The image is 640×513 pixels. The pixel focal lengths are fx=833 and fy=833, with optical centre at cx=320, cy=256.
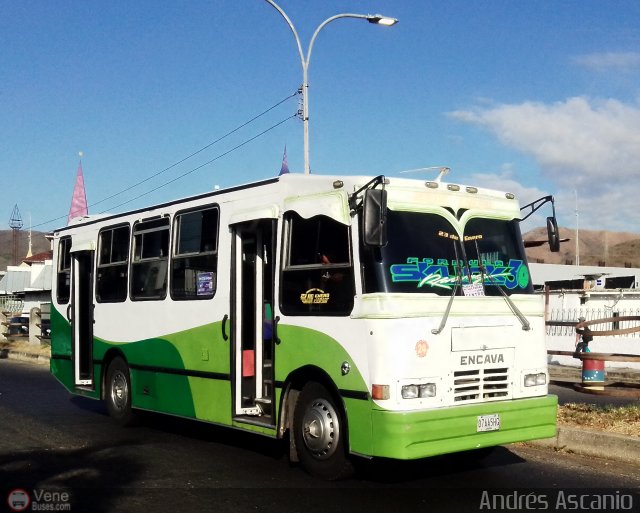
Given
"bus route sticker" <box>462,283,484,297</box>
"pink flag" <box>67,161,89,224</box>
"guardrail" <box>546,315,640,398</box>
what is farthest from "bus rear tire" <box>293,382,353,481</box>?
"pink flag" <box>67,161,89,224</box>

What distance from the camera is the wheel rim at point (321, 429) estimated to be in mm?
7844

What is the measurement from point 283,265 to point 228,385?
5.33 feet

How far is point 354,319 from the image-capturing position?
7605 mm

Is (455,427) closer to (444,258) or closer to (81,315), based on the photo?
(444,258)

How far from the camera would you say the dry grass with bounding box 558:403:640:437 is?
973cm

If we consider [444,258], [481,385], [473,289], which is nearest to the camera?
[481,385]

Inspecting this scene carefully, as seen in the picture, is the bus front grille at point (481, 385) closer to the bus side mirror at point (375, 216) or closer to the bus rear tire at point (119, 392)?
the bus side mirror at point (375, 216)

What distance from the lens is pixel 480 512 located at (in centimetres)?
692

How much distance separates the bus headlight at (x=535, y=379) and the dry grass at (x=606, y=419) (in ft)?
5.84

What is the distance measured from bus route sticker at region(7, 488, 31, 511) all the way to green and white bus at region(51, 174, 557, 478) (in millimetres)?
2410

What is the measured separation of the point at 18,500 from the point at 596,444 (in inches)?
238

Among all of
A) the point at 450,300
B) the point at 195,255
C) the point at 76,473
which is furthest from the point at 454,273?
the point at 76,473

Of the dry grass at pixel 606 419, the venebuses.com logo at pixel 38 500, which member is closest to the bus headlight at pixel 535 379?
the dry grass at pixel 606 419

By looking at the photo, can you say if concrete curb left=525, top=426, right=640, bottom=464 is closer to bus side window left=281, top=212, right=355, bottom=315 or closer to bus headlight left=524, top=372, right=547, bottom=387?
bus headlight left=524, top=372, right=547, bottom=387
